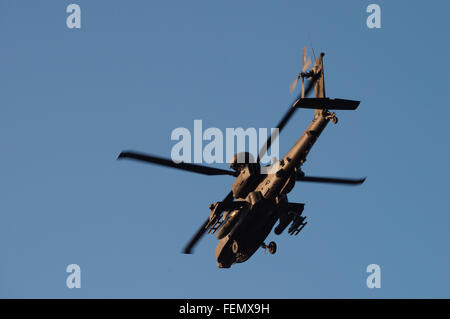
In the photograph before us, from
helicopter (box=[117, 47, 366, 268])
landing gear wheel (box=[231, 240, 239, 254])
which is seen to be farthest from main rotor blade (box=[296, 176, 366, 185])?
landing gear wheel (box=[231, 240, 239, 254])

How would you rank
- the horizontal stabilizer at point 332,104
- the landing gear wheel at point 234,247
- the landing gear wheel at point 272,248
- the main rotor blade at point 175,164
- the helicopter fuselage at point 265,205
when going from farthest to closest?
the landing gear wheel at point 234,247 < the landing gear wheel at point 272,248 < the helicopter fuselage at point 265,205 < the main rotor blade at point 175,164 < the horizontal stabilizer at point 332,104

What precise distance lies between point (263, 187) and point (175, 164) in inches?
203

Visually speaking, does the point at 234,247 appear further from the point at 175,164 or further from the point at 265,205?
the point at 175,164

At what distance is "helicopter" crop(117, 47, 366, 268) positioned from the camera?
37156 millimetres

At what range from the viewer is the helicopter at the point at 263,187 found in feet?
122

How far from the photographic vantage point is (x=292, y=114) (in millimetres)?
37281

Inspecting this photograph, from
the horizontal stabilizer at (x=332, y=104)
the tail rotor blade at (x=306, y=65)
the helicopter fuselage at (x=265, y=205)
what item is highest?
the tail rotor blade at (x=306, y=65)

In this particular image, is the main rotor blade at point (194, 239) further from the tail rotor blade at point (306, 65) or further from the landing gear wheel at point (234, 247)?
the tail rotor blade at point (306, 65)

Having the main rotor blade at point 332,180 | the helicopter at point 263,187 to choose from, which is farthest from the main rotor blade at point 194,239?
the main rotor blade at point 332,180
